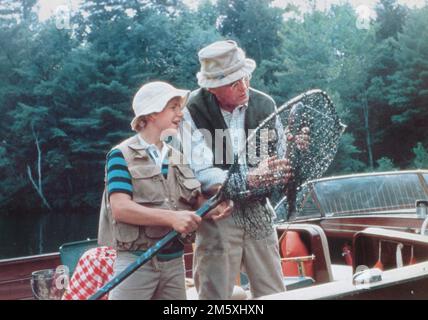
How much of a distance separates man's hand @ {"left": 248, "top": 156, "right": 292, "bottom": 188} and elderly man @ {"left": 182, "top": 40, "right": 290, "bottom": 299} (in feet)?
0.50

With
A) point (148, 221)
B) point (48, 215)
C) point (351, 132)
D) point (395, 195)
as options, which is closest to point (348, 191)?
point (395, 195)

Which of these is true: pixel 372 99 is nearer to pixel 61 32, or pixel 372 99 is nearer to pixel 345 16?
pixel 345 16

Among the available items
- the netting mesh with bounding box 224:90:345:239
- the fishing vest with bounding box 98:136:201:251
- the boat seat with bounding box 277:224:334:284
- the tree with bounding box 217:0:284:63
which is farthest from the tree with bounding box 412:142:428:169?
the fishing vest with bounding box 98:136:201:251

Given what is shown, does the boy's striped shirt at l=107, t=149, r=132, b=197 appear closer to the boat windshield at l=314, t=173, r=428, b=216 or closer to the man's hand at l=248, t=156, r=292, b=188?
the man's hand at l=248, t=156, r=292, b=188

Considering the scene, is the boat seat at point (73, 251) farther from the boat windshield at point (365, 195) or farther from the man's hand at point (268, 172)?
the boat windshield at point (365, 195)

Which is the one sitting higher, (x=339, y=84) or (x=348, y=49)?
(x=348, y=49)

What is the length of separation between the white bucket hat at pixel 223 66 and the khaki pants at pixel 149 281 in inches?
32.0

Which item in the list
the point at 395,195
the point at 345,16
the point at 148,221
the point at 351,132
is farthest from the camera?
the point at 345,16

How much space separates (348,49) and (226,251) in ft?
93.5

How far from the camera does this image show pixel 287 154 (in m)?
2.31

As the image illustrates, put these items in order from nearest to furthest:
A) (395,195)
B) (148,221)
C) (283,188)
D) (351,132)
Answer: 1. (148,221)
2. (283,188)
3. (395,195)
4. (351,132)

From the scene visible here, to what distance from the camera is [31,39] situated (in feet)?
96.3

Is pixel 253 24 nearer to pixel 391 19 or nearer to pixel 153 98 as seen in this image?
pixel 391 19

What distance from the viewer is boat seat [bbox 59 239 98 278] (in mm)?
3625
